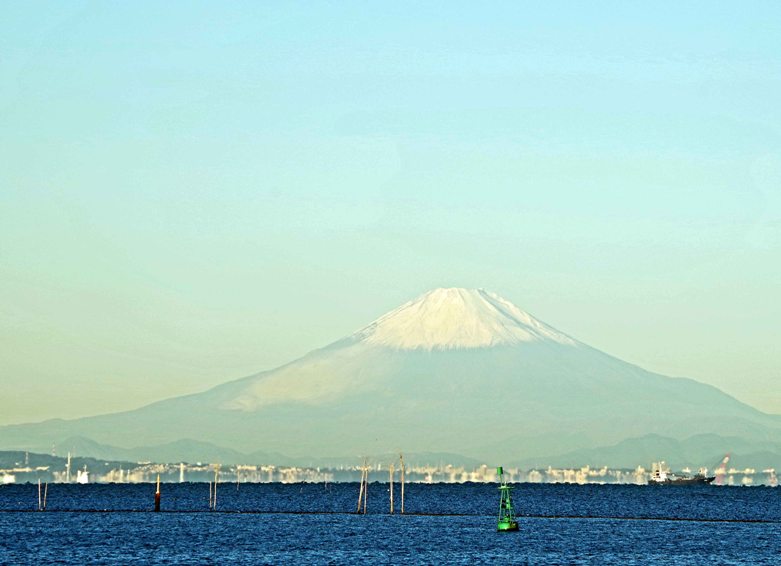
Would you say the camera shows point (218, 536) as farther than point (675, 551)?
Yes

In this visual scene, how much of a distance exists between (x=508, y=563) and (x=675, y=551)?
26337 millimetres

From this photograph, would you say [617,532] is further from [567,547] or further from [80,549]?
[80,549]

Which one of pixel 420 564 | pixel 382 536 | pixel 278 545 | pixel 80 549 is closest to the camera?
pixel 420 564

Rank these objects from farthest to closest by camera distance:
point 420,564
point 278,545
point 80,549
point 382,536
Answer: point 382,536 < point 278,545 < point 80,549 < point 420,564

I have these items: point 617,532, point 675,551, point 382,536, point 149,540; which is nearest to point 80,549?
point 149,540

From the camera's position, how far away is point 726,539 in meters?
181

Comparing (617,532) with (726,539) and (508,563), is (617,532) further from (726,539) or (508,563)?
(508,563)

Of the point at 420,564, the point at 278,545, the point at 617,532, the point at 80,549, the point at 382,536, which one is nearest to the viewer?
the point at 420,564

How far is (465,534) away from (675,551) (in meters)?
34.0

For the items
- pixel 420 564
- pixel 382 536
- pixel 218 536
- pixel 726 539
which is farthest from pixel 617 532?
pixel 420 564

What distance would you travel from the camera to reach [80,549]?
153375mm

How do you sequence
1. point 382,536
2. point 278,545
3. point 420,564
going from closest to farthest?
point 420,564
point 278,545
point 382,536

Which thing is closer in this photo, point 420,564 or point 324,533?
point 420,564

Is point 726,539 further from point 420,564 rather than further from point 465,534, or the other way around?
point 420,564
